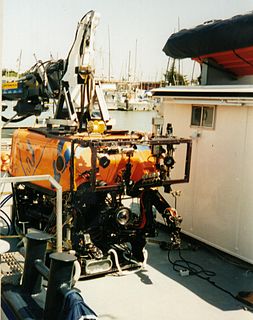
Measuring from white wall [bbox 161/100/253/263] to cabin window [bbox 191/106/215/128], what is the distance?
Result: 91 millimetres

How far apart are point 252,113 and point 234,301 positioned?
9.11 ft

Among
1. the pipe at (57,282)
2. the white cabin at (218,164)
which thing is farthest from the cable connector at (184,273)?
the pipe at (57,282)

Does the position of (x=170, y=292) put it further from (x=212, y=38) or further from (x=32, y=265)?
(x=212, y=38)

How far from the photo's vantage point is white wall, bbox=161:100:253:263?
22.1ft

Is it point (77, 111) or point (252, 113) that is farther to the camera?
point (77, 111)

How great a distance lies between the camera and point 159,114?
354 inches

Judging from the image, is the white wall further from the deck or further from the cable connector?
the cable connector

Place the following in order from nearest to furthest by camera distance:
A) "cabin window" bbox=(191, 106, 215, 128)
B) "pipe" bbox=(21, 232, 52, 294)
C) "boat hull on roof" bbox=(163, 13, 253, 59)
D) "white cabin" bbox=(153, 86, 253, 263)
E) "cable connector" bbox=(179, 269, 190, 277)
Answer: "pipe" bbox=(21, 232, 52, 294)
"cable connector" bbox=(179, 269, 190, 277)
"white cabin" bbox=(153, 86, 253, 263)
"cabin window" bbox=(191, 106, 215, 128)
"boat hull on roof" bbox=(163, 13, 253, 59)

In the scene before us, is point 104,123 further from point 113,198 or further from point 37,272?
point 37,272

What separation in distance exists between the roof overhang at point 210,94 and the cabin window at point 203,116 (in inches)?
6.0

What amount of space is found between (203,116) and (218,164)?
3.00 feet

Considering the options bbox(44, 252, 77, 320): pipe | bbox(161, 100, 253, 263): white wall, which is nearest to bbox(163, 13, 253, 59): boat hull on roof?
bbox(161, 100, 253, 263): white wall

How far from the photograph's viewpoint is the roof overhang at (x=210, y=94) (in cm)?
658

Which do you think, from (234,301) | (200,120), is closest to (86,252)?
(234,301)
